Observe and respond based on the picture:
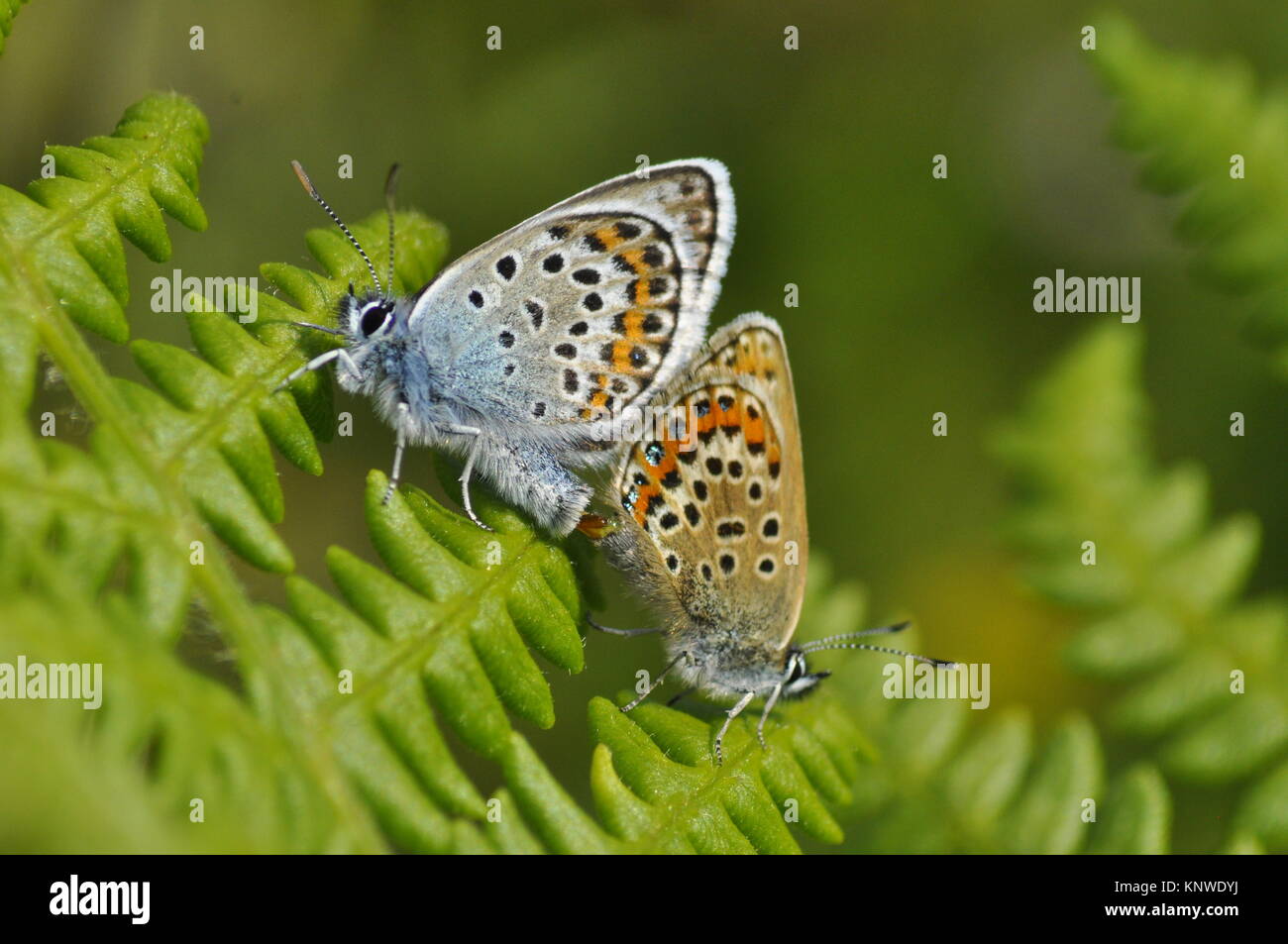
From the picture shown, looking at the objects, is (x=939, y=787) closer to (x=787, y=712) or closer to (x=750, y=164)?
(x=787, y=712)

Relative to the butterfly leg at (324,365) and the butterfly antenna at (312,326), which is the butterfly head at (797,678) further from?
the butterfly antenna at (312,326)

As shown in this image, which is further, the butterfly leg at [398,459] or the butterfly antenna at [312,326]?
the butterfly antenna at [312,326]

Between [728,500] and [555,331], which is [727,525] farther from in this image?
[555,331]

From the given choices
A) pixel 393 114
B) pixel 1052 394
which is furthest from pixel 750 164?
pixel 1052 394

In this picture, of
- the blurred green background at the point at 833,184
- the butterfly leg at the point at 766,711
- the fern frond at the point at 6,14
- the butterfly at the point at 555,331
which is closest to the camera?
the fern frond at the point at 6,14

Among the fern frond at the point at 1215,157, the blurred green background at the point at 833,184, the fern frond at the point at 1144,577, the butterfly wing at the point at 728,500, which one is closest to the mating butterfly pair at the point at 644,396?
the butterfly wing at the point at 728,500

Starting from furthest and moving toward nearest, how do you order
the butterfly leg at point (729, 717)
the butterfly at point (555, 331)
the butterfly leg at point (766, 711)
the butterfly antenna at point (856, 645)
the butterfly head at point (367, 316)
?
the butterfly antenna at point (856, 645) < the butterfly at point (555, 331) < the butterfly head at point (367, 316) < the butterfly leg at point (766, 711) < the butterfly leg at point (729, 717)

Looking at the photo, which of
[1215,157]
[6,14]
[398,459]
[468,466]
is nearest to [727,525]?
[468,466]

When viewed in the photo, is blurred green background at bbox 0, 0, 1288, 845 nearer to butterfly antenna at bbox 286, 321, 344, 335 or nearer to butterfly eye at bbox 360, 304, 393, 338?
butterfly eye at bbox 360, 304, 393, 338
